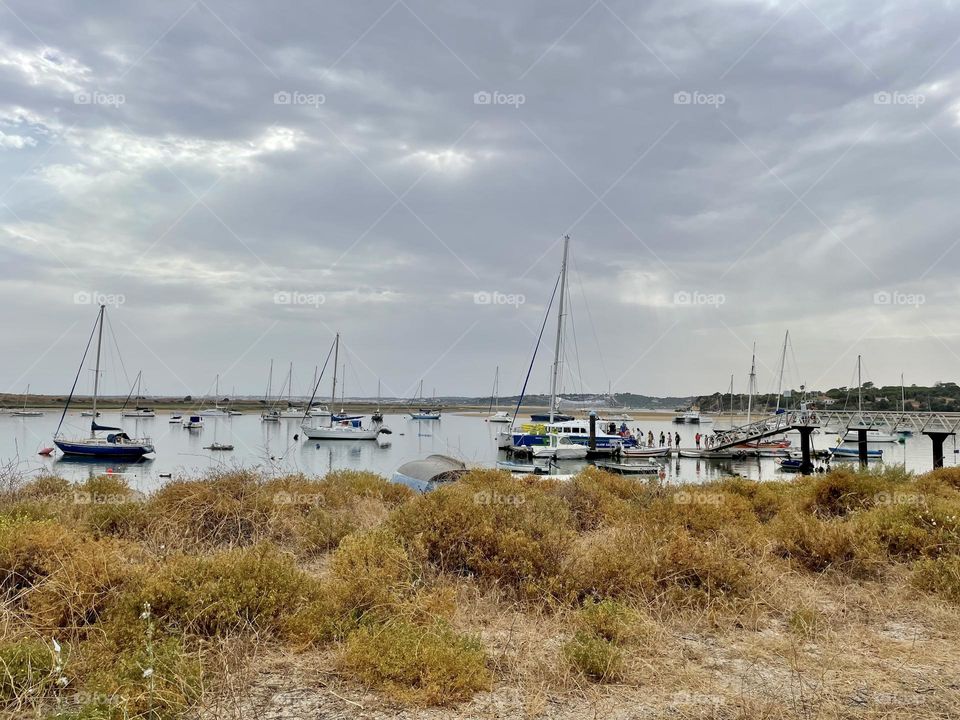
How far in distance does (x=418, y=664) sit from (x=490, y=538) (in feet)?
9.58

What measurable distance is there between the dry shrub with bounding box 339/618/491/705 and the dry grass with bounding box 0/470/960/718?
0.8 inches

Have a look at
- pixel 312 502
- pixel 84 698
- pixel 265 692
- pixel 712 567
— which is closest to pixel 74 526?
pixel 312 502

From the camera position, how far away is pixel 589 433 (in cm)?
5625

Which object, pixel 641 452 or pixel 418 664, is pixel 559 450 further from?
pixel 418 664

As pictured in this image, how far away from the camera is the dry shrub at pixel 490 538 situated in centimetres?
765

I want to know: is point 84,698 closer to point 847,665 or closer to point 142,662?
point 142,662

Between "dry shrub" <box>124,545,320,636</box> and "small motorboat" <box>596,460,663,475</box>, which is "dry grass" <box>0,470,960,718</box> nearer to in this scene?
"dry shrub" <box>124,545,320,636</box>

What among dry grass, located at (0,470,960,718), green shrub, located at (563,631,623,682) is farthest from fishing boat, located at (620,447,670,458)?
green shrub, located at (563,631,623,682)

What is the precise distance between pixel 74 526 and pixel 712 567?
27.9 ft

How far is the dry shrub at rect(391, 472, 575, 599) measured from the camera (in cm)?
765

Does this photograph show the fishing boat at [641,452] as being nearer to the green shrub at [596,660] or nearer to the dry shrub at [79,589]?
the green shrub at [596,660]

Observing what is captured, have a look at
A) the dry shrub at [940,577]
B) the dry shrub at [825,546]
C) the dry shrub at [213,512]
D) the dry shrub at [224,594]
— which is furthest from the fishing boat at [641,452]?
the dry shrub at [224,594]

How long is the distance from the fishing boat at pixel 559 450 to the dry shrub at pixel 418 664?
47.0 m

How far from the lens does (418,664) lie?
513 centimetres
